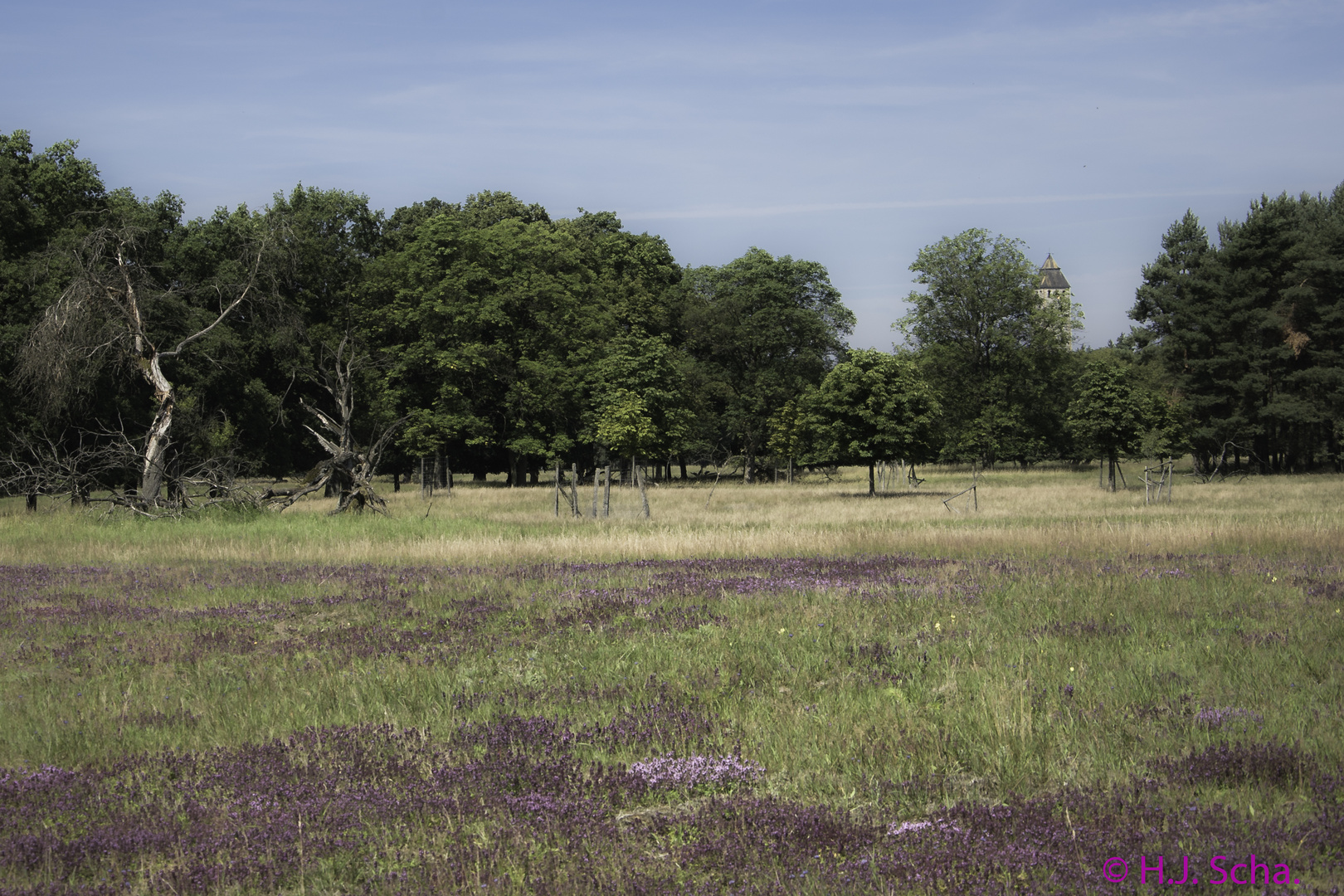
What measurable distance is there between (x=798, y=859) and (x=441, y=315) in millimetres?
46988

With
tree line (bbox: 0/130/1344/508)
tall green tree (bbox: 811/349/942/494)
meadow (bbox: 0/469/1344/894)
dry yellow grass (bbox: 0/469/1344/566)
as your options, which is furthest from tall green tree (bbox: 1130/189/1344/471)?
meadow (bbox: 0/469/1344/894)

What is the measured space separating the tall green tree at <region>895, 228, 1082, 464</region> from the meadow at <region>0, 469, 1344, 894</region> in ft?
168

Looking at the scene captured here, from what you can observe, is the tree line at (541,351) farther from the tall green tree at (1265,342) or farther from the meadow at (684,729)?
the meadow at (684,729)

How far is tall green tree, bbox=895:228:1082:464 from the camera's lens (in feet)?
213

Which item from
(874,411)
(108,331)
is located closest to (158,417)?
(108,331)

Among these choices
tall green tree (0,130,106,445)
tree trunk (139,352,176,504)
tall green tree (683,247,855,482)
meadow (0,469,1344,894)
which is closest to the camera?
meadow (0,469,1344,894)

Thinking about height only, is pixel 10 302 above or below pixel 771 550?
above

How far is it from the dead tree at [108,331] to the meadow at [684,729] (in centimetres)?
1403

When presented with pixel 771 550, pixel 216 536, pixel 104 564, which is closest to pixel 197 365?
pixel 216 536

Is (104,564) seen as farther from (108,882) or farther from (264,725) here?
(108,882)

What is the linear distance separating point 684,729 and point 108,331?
100 feet

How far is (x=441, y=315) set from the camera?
48.7 metres

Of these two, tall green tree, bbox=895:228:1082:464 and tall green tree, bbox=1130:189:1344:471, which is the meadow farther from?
tall green tree, bbox=895:228:1082:464

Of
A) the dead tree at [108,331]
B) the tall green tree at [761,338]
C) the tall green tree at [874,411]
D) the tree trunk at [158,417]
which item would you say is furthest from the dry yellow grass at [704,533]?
the tall green tree at [761,338]
